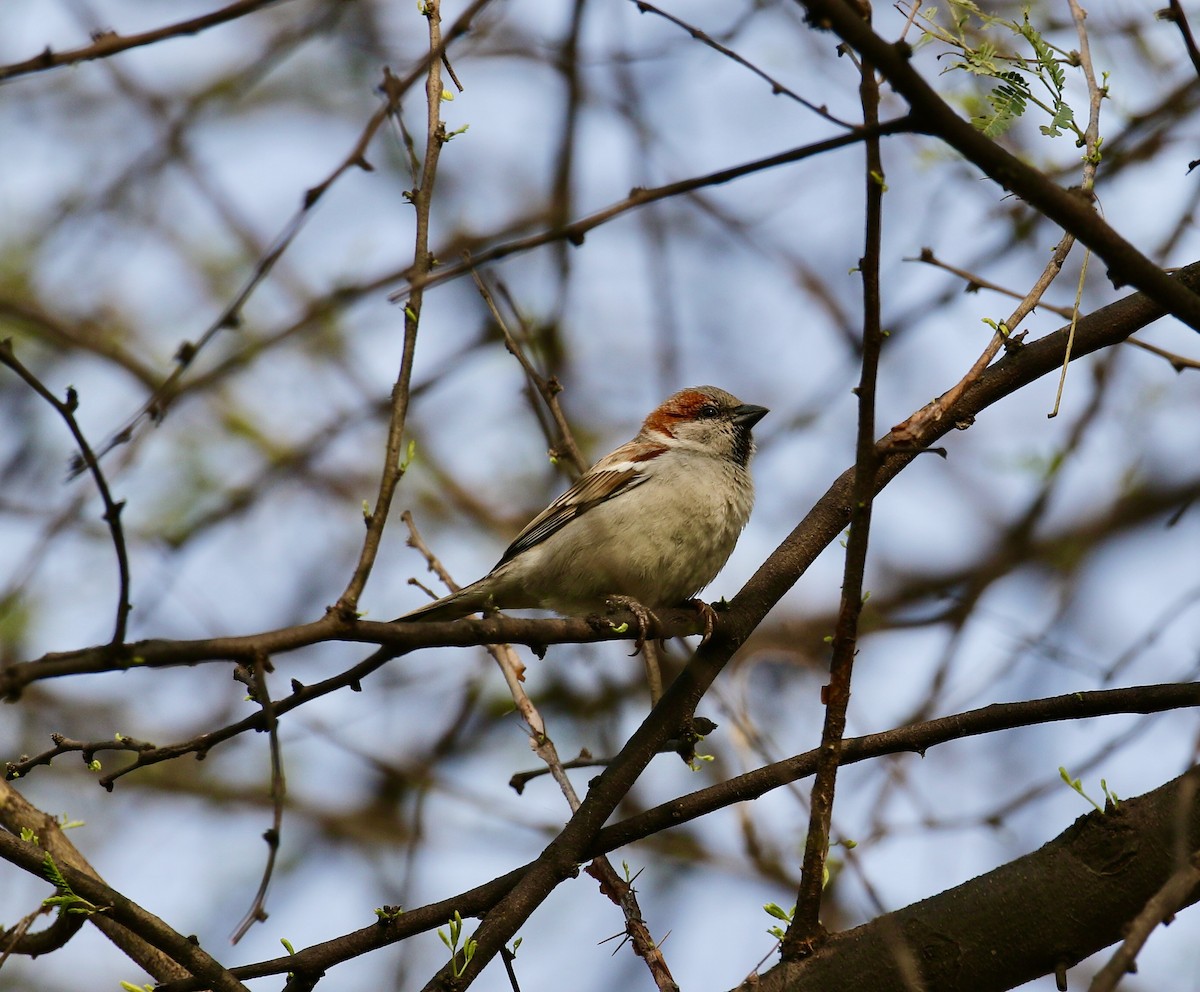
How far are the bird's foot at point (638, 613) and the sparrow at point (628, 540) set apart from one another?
0.01 meters

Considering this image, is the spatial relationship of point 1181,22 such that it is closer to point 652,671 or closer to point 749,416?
point 652,671

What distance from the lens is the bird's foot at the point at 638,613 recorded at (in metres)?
3.75

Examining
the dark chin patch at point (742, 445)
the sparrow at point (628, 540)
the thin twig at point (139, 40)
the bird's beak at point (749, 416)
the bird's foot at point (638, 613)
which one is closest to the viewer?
the thin twig at point (139, 40)

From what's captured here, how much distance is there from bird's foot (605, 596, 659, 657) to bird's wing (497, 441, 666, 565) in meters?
0.59

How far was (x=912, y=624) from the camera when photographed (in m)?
6.47

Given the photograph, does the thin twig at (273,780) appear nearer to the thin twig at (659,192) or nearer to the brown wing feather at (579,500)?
the thin twig at (659,192)

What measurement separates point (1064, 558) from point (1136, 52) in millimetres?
3164

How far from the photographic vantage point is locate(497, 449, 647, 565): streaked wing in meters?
5.30

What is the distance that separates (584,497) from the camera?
5.35m

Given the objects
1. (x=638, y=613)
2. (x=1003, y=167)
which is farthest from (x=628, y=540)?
(x=1003, y=167)

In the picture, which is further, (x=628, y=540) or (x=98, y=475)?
(x=628, y=540)

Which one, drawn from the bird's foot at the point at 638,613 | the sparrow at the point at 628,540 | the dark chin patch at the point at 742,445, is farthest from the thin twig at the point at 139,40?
the dark chin patch at the point at 742,445

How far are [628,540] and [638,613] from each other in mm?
897

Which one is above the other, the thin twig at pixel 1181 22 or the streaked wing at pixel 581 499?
the streaked wing at pixel 581 499
